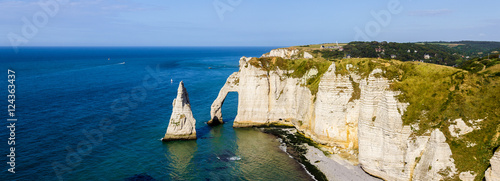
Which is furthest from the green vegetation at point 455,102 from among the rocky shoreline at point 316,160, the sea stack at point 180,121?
the sea stack at point 180,121

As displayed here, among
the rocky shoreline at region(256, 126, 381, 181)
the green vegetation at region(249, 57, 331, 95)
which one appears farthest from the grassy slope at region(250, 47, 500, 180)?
the green vegetation at region(249, 57, 331, 95)

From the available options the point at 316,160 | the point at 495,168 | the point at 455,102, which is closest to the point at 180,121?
the point at 316,160

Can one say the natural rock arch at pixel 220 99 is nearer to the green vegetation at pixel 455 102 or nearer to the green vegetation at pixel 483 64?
the green vegetation at pixel 455 102

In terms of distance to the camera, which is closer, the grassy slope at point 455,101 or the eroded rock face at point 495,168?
the eroded rock face at point 495,168

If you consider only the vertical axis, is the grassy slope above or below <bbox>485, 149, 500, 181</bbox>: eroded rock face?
above

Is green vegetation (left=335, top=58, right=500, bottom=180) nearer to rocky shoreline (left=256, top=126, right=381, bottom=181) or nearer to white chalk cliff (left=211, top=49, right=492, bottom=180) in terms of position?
white chalk cliff (left=211, top=49, right=492, bottom=180)
